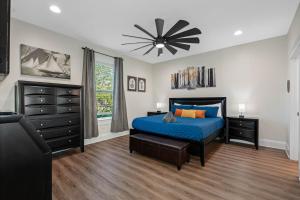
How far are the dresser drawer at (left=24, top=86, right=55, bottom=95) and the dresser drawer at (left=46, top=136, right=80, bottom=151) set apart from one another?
952 mm

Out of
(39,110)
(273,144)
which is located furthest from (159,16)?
(273,144)

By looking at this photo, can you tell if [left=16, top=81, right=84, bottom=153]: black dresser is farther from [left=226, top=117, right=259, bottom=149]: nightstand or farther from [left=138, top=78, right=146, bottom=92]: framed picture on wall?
[left=226, top=117, right=259, bottom=149]: nightstand

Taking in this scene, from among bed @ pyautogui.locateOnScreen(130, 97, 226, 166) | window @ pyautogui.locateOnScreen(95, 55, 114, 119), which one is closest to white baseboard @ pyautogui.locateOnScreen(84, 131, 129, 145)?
window @ pyautogui.locateOnScreen(95, 55, 114, 119)

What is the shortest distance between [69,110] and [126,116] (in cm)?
203

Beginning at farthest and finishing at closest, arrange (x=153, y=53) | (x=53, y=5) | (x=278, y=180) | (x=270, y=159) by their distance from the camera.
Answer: (x=153, y=53) → (x=270, y=159) → (x=53, y=5) → (x=278, y=180)

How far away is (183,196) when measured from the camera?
190cm

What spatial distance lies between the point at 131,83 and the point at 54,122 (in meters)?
2.85

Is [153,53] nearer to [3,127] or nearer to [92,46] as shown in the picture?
[92,46]

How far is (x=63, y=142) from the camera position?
3139mm

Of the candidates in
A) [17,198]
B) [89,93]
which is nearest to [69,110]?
[89,93]

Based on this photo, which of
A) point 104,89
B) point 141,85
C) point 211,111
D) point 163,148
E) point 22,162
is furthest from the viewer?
point 141,85

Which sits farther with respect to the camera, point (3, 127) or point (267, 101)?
point (267, 101)

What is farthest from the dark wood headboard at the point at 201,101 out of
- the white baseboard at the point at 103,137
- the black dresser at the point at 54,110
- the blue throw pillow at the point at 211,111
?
the black dresser at the point at 54,110

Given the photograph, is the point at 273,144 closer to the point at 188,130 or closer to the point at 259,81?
the point at 259,81
